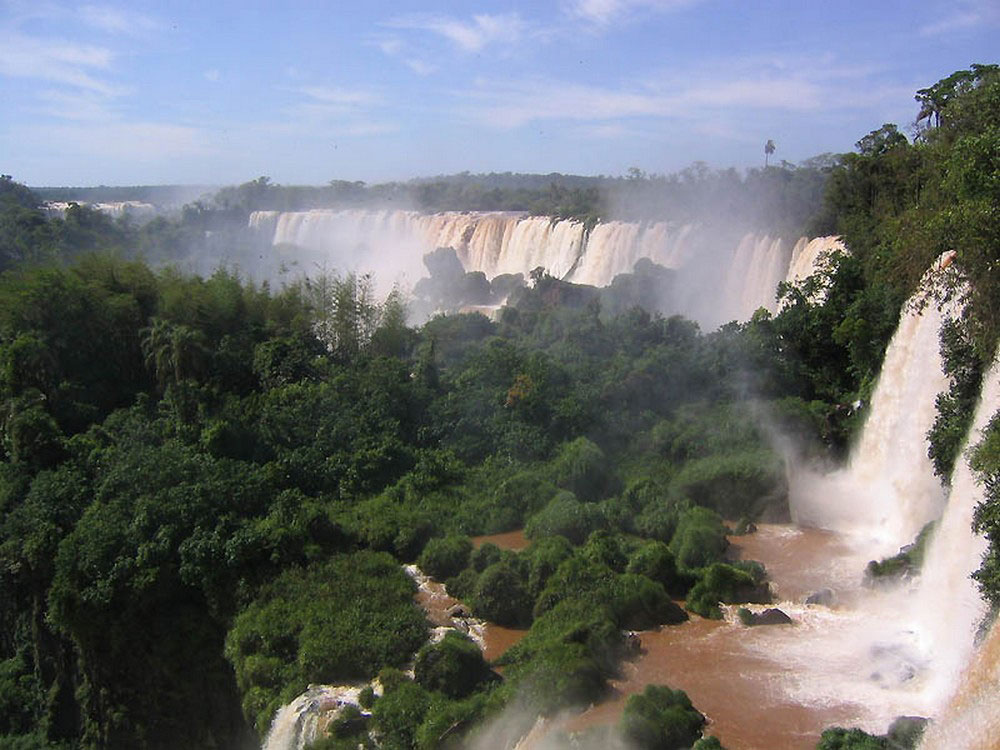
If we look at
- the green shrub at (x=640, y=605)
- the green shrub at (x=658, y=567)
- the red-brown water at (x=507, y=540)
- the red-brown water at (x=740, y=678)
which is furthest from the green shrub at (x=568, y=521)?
the red-brown water at (x=740, y=678)

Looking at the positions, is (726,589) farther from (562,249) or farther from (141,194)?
(141,194)

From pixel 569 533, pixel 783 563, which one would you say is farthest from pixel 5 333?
pixel 783 563

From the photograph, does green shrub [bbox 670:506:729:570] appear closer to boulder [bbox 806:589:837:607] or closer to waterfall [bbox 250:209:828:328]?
boulder [bbox 806:589:837:607]

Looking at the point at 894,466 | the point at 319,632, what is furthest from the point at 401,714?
the point at 894,466

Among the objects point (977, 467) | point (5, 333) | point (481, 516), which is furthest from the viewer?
point (5, 333)

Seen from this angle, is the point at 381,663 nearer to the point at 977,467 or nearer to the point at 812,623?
the point at 812,623
